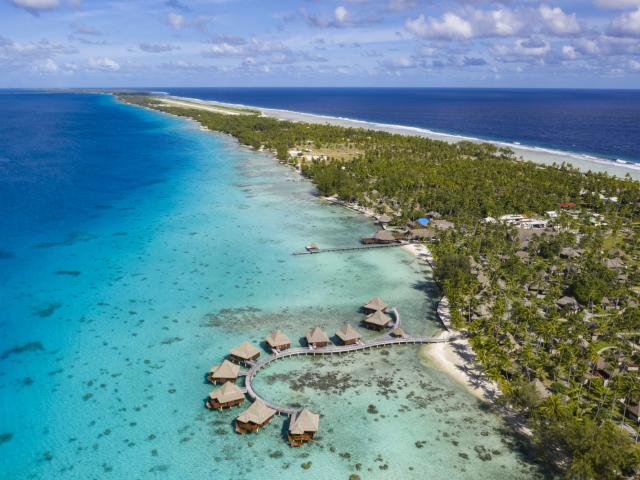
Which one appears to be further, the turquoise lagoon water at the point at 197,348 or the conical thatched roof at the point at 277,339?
the conical thatched roof at the point at 277,339

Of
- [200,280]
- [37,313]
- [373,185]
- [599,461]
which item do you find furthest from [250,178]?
[599,461]

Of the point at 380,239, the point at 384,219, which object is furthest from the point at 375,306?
the point at 384,219

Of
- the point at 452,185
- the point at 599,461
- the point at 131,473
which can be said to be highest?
the point at 452,185

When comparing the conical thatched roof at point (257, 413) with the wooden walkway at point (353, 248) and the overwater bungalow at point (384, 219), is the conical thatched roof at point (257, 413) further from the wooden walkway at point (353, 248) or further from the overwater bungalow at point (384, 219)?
the overwater bungalow at point (384, 219)

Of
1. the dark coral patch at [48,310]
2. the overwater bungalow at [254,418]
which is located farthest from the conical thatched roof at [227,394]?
the dark coral patch at [48,310]

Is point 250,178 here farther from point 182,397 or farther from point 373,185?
point 182,397
